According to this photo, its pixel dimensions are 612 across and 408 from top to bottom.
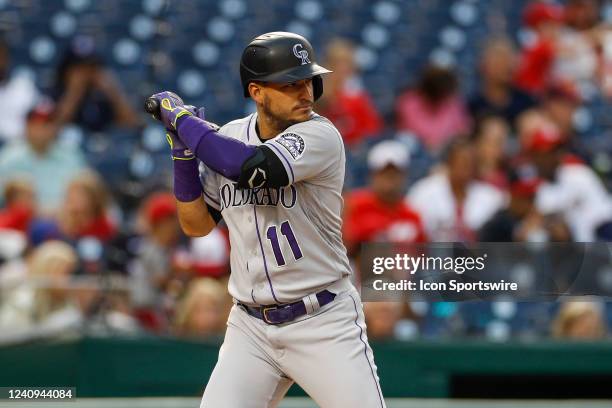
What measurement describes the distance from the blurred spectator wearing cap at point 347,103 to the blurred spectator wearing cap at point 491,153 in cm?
80

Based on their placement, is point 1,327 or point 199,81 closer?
point 1,327

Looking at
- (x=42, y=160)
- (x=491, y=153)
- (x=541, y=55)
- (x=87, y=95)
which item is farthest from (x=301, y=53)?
(x=541, y=55)

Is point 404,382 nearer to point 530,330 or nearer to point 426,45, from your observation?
point 530,330

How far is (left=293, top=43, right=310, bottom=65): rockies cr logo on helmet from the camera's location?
343 centimetres

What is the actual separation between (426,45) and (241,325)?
635cm

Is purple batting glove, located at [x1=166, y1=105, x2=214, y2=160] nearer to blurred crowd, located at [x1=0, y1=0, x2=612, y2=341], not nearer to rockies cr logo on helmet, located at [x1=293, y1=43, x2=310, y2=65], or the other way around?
rockies cr logo on helmet, located at [x1=293, y1=43, x2=310, y2=65]

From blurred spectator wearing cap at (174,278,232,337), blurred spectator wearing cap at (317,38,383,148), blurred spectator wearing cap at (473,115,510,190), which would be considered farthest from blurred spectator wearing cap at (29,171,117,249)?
blurred spectator wearing cap at (473,115,510,190)

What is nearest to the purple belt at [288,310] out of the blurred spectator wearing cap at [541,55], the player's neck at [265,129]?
the player's neck at [265,129]

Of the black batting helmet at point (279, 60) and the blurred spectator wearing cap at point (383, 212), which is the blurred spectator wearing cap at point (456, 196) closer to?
the blurred spectator wearing cap at point (383, 212)

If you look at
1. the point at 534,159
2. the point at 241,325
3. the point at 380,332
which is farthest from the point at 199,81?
the point at 241,325

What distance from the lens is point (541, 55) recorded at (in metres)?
8.75

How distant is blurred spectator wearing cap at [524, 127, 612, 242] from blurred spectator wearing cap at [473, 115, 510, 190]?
220 millimetres

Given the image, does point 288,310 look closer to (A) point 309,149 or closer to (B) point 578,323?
(A) point 309,149

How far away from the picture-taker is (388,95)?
29.3 feet
